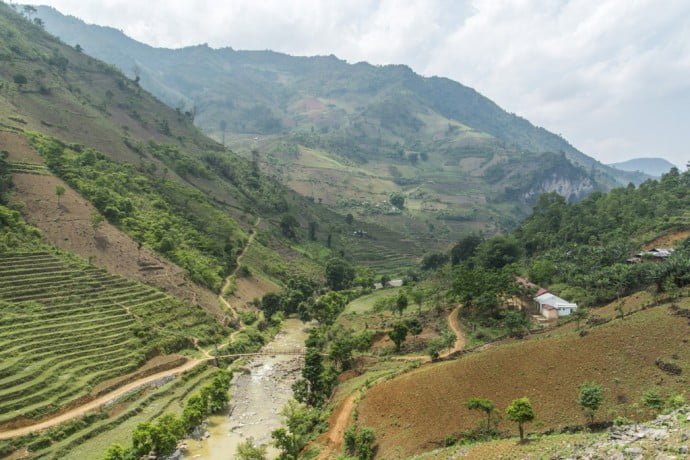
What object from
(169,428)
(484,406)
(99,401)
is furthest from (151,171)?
(484,406)

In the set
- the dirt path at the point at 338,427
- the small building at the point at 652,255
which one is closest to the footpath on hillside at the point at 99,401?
the dirt path at the point at 338,427

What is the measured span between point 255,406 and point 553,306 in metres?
35.7

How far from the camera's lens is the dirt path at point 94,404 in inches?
1512

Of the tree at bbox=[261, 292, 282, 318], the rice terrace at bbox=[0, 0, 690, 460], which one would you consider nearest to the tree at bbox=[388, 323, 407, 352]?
the rice terrace at bbox=[0, 0, 690, 460]

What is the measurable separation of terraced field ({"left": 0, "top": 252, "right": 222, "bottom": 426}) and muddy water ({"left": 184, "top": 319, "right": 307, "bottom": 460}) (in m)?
9.19

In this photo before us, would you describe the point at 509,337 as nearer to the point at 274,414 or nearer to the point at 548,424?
the point at 548,424

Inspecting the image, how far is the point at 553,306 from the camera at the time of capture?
55406mm

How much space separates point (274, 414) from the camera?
49.6 m

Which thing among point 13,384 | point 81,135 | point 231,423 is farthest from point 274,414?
point 81,135

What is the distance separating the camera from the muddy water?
1667 inches

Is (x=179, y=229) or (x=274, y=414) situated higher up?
(x=179, y=229)

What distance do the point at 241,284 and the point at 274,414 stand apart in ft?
140

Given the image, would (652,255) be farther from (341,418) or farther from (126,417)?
(126,417)

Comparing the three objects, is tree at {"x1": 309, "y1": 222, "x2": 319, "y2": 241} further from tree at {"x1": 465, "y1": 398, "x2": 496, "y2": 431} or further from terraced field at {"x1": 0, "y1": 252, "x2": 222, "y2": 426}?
tree at {"x1": 465, "y1": 398, "x2": 496, "y2": 431}
